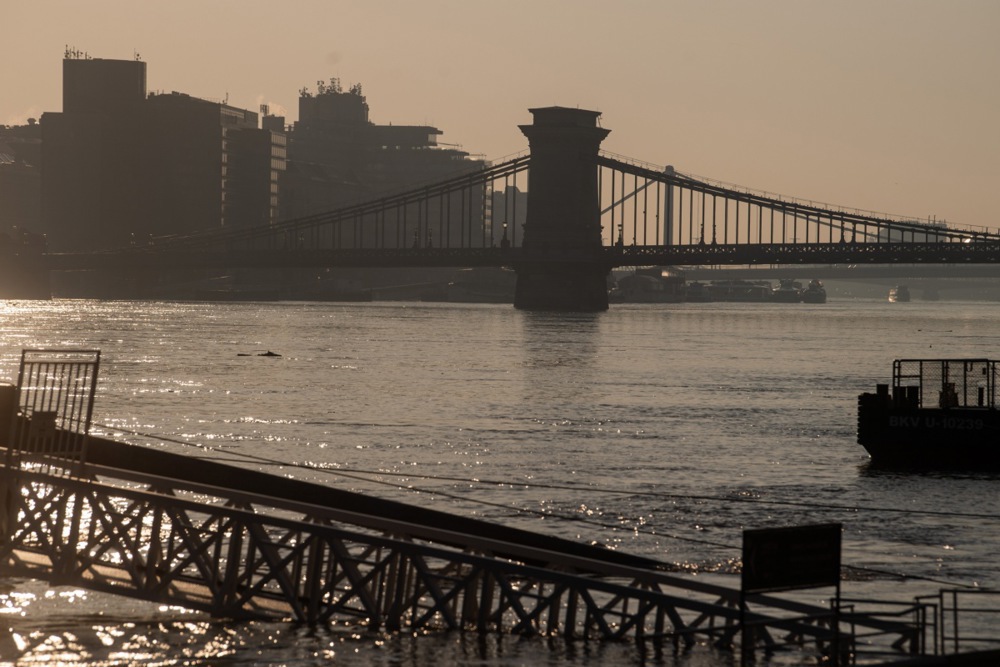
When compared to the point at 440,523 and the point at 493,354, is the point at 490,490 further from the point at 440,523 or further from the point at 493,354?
the point at 493,354

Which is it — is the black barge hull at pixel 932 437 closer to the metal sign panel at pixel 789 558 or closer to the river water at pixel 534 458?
the river water at pixel 534 458

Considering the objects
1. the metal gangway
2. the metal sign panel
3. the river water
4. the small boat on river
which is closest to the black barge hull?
the small boat on river

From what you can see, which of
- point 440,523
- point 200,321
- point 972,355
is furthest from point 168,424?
point 200,321

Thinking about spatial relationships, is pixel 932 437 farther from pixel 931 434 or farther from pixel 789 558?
pixel 789 558

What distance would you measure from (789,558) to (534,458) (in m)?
33.9

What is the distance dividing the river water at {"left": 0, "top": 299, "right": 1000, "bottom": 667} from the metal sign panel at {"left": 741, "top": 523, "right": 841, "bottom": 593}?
11.7 feet

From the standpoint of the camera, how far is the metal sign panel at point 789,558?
21.5 meters

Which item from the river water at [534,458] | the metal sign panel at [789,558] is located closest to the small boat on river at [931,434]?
the river water at [534,458]

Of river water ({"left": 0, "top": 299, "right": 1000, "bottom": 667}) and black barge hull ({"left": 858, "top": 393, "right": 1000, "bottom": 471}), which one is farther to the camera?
black barge hull ({"left": 858, "top": 393, "right": 1000, "bottom": 471})

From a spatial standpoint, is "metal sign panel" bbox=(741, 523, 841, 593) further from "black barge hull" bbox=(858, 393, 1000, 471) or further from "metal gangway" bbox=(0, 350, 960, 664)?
"black barge hull" bbox=(858, 393, 1000, 471)

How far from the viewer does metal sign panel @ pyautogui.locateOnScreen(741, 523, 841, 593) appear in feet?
70.7

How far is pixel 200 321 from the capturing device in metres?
198

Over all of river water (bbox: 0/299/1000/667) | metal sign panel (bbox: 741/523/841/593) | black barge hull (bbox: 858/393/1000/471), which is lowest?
river water (bbox: 0/299/1000/667)

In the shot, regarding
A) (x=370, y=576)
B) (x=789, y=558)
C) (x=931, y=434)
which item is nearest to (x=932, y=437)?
(x=931, y=434)
